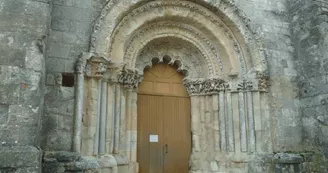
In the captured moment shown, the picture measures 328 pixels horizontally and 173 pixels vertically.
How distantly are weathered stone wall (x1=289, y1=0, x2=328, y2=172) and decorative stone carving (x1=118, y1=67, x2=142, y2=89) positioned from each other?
3419 mm

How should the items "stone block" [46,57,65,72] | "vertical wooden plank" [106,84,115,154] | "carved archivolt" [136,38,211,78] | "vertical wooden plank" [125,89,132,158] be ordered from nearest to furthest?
1. "stone block" [46,57,65,72]
2. "vertical wooden plank" [106,84,115,154]
3. "vertical wooden plank" [125,89,132,158]
4. "carved archivolt" [136,38,211,78]

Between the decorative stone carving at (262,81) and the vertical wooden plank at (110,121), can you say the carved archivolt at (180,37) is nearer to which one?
the decorative stone carving at (262,81)

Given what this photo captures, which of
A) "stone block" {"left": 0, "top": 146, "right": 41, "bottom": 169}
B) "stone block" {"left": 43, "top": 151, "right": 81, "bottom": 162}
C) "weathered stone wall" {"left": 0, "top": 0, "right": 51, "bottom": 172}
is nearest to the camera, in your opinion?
"stone block" {"left": 0, "top": 146, "right": 41, "bottom": 169}

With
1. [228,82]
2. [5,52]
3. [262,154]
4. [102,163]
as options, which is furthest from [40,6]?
[262,154]

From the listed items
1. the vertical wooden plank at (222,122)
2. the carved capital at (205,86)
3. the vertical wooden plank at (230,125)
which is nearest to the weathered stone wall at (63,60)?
the carved capital at (205,86)

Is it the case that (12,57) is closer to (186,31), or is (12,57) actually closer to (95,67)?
(95,67)

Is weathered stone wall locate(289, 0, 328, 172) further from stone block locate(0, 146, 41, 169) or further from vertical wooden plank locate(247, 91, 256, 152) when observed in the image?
stone block locate(0, 146, 41, 169)

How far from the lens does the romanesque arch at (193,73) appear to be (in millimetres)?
5180

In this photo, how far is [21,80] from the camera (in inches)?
151

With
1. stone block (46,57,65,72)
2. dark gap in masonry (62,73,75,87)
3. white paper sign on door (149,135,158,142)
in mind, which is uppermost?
stone block (46,57,65,72)

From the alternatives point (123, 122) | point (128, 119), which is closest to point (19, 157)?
point (123, 122)

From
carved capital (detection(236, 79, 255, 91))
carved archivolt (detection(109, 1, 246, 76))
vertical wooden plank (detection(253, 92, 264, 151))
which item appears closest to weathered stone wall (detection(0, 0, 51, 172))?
carved archivolt (detection(109, 1, 246, 76))

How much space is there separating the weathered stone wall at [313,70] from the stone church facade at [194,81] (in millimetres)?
20

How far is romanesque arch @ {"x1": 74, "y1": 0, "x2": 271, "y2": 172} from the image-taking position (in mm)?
5180
